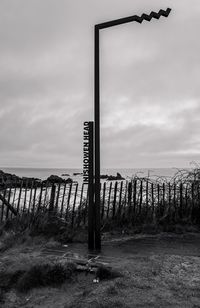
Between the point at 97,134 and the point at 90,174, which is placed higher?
the point at 97,134

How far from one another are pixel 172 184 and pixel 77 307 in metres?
5.35

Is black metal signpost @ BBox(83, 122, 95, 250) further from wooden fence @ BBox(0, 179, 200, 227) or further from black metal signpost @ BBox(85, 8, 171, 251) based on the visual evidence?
wooden fence @ BBox(0, 179, 200, 227)

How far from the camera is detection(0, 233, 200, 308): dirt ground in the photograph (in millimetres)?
3518

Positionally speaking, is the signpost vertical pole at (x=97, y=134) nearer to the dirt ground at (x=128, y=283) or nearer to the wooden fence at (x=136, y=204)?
the dirt ground at (x=128, y=283)

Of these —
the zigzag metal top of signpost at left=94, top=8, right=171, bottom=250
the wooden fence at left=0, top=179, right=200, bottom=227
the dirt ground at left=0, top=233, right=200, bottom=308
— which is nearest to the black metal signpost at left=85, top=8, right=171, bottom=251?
the zigzag metal top of signpost at left=94, top=8, right=171, bottom=250

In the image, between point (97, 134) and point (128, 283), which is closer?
point (128, 283)

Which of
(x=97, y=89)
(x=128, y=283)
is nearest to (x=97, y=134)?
(x=97, y=89)

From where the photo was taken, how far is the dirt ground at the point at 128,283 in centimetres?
352

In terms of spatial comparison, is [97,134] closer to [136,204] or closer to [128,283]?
[136,204]

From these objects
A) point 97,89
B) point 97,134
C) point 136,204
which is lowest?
point 136,204

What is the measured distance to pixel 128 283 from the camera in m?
3.94

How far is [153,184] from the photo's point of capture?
814 centimetres

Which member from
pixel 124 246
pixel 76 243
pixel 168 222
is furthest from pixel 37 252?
pixel 168 222

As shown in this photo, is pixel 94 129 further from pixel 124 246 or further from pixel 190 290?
pixel 190 290
